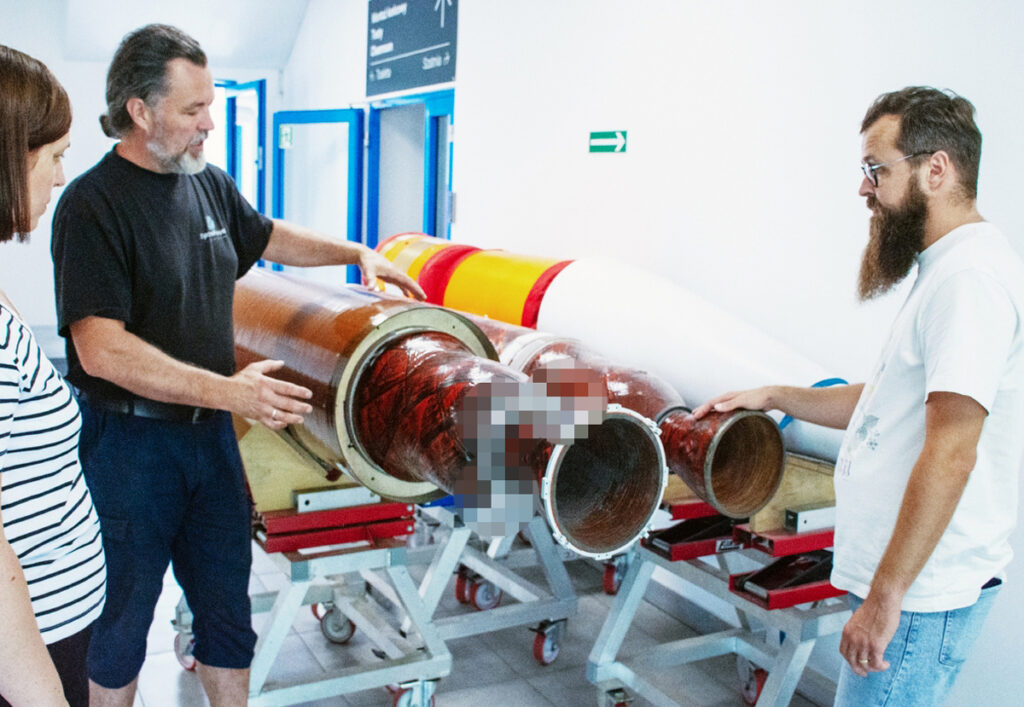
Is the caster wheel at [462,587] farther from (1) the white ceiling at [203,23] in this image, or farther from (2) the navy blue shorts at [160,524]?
(1) the white ceiling at [203,23]

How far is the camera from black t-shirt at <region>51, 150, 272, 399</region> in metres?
1.69

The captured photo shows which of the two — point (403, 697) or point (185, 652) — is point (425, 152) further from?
point (403, 697)

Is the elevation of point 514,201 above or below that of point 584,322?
above

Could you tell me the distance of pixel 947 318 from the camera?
4.30ft

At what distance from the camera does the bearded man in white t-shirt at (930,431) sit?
1.30 metres

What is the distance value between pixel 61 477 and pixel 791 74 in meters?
2.20

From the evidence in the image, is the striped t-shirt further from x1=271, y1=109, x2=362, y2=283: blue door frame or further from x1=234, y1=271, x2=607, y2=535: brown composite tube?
x1=271, y1=109, x2=362, y2=283: blue door frame

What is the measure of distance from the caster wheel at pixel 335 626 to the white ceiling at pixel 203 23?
5230 mm

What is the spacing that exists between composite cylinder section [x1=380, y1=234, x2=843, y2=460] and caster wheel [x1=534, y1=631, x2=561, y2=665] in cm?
97

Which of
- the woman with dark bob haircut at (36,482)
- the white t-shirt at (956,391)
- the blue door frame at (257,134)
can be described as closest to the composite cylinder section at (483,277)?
the white t-shirt at (956,391)

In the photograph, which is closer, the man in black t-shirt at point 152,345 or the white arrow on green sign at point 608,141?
the man in black t-shirt at point 152,345

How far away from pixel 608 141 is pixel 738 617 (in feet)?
5.55

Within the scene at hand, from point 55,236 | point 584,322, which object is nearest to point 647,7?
point 584,322

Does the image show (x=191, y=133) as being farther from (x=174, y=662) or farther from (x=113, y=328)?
(x=174, y=662)
